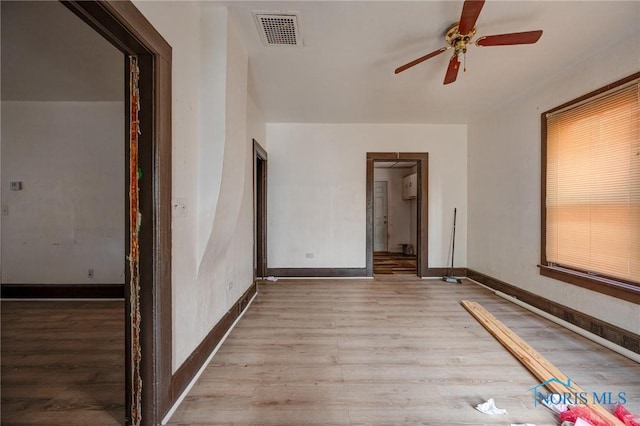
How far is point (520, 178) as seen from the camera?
3367 mm

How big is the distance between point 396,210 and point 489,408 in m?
6.14

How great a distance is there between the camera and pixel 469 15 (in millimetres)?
1731

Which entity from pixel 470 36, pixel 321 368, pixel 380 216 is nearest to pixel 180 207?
pixel 321 368

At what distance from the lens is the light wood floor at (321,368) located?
1510 millimetres

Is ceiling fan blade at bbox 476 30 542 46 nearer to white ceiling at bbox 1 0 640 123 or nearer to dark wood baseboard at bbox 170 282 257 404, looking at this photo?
white ceiling at bbox 1 0 640 123

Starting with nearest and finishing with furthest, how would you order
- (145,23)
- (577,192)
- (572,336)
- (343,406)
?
(145,23) < (343,406) < (572,336) < (577,192)

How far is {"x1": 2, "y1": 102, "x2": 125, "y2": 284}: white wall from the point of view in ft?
11.0

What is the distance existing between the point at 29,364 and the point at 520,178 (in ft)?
17.2

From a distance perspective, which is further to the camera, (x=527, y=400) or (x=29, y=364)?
(x=29, y=364)

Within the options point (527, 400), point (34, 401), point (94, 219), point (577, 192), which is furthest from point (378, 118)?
point (34, 401)

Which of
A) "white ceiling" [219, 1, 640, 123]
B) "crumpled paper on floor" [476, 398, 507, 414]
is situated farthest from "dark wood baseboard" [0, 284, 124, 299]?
"crumpled paper on floor" [476, 398, 507, 414]

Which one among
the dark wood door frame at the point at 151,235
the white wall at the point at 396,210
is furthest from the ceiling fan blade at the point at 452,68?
the white wall at the point at 396,210

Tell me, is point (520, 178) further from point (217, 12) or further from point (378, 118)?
point (217, 12)

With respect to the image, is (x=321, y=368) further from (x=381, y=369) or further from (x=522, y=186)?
(x=522, y=186)
